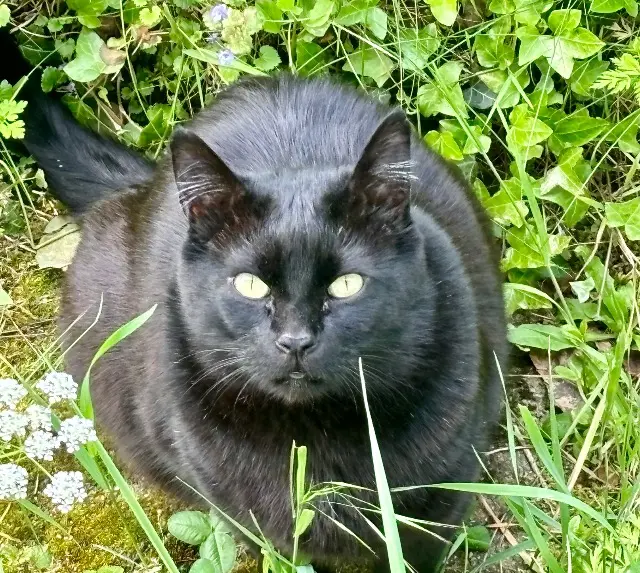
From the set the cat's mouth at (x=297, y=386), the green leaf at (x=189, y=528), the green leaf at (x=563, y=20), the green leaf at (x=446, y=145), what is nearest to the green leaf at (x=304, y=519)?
the cat's mouth at (x=297, y=386)

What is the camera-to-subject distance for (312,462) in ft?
4.17

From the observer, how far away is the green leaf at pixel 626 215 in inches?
72.2

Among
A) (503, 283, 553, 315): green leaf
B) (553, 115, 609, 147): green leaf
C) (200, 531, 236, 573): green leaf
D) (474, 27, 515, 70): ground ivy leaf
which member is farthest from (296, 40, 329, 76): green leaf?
(200, 531, 236, 573): green leaf

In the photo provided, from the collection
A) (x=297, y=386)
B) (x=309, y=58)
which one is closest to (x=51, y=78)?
(x=309, y=58)

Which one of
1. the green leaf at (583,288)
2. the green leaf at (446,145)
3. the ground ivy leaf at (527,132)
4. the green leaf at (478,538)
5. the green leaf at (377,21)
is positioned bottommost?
the green leaf at (478,538)

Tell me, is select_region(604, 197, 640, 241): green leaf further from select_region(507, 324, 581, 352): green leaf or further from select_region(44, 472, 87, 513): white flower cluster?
select_region(44, 472, 87, 513): white flower cluster

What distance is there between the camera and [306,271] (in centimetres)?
109

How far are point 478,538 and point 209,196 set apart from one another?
99 centimetres

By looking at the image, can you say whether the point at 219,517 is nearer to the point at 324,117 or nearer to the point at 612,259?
the point at 324,117

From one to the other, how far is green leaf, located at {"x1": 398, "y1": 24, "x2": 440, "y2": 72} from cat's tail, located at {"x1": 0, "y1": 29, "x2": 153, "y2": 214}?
2.28 ft

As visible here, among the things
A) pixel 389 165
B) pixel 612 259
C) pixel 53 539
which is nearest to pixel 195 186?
pixel 389 165

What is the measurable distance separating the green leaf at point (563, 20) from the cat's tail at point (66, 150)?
1.02 metres

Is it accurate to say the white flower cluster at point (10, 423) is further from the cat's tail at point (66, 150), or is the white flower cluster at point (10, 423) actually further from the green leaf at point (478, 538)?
the green leaf at point (478, 538)

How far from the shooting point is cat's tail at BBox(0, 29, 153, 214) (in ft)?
5.73
